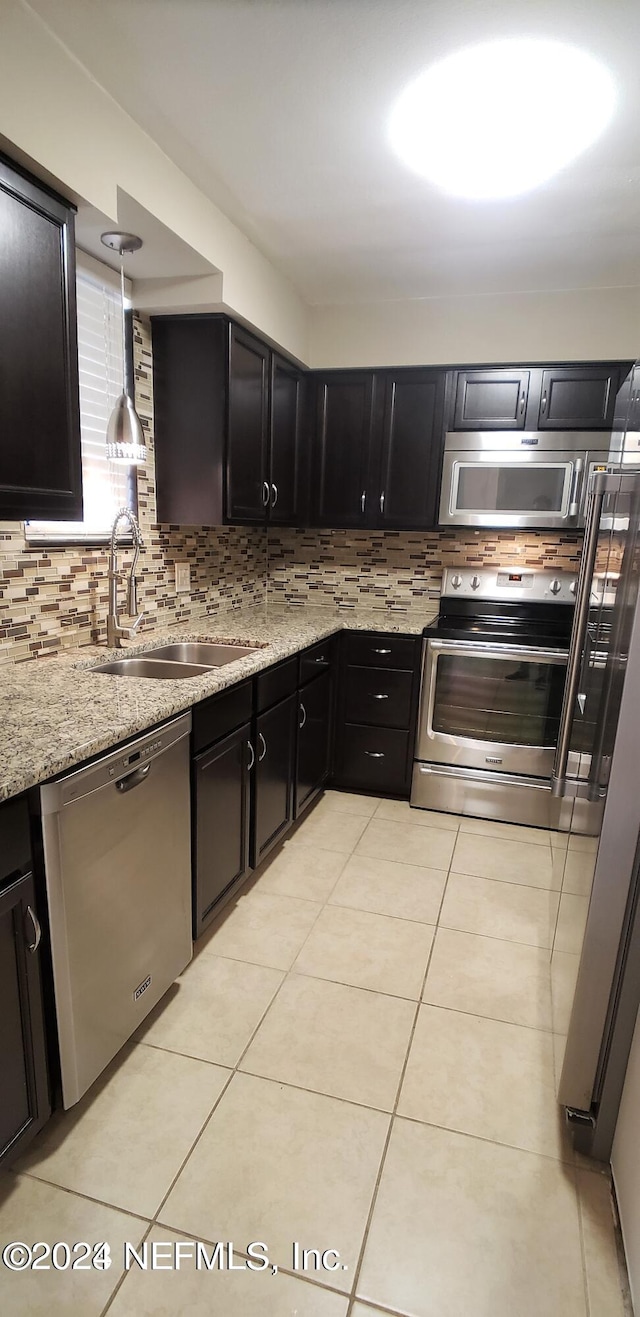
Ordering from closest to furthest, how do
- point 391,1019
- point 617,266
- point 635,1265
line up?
point 635,1265
point 391,1019
point 617,266

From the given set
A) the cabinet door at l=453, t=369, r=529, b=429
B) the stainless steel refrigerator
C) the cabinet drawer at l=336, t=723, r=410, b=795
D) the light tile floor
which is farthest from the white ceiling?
the light tile floor

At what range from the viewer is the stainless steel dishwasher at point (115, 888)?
1.28 metres

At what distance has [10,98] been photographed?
136 centimetres

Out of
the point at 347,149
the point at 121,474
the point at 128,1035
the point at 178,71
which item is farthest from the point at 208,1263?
the point at 347,149

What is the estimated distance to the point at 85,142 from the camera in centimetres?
159

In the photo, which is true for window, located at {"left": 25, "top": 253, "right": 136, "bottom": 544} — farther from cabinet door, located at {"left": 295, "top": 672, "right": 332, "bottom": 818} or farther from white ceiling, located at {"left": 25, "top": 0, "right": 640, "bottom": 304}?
cabinet door, located at {"left": 295, "top": 672, "right": 332, "bottom": 818}

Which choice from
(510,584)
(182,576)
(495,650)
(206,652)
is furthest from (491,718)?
(182,576)

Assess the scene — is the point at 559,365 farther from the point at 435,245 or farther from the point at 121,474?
the point at 121,474

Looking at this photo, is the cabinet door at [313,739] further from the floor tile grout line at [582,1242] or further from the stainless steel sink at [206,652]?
the floor tile grout line at [582,1242]

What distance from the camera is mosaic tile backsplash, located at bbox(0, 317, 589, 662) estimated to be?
2.00m

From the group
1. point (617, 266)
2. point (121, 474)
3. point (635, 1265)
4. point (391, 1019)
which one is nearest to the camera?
point (635, 1265)

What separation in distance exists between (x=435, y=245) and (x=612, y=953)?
2.60 metres

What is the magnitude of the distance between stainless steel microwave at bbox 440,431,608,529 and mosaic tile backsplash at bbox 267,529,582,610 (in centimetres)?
26

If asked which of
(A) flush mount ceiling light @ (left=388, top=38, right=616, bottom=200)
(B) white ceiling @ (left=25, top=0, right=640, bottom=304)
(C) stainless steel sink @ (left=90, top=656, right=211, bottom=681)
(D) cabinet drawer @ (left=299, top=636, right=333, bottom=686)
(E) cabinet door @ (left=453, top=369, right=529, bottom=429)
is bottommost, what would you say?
(D) cabinet drawer @ (left=299, top=636, right=333, bottom=686)
